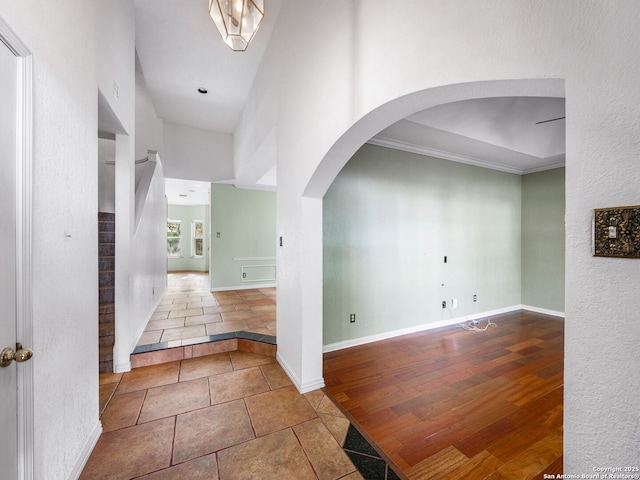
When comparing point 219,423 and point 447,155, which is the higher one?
point 447,155

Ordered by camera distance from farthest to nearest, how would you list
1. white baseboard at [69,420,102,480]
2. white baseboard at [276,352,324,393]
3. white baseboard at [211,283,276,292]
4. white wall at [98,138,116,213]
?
white baseboard at [211,283,276,292] < white wall at [98,138,116,213] < white baseboard at [276,352,324,393] < white baseboard at [69,420,102,480]

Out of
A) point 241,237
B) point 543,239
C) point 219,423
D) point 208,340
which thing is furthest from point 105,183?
Answer: point 543,239

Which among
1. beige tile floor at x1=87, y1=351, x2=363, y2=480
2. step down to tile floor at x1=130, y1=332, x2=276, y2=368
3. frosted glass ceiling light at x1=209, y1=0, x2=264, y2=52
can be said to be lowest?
beige tile floor at x1=87, y1=351, x2=363, y2=480

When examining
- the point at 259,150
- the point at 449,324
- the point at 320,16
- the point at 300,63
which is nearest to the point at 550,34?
the point at 320,16

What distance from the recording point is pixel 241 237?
20.7 ft

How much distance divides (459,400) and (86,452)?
2.64 meters

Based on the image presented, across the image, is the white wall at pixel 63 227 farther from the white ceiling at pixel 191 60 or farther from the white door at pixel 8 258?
the white ceiling at pixel 191 60

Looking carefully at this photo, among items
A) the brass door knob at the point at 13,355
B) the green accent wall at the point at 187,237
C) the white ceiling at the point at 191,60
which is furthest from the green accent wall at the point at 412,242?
the green accent wall at the point at 187,237

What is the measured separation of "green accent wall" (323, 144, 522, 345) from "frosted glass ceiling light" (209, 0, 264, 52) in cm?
176

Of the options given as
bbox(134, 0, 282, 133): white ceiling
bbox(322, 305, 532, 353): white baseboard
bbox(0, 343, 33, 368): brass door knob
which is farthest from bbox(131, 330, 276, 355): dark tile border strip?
bbox(134, 0, 282, 133): white ceiling

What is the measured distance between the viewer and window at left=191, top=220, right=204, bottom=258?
32.6 feet

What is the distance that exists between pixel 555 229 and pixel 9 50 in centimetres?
628

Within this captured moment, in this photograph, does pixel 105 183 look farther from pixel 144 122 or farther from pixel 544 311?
pixel 544 311

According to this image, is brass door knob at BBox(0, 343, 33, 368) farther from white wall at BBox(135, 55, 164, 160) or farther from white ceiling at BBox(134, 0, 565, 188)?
white wall at BBox(135, 55, 164, 160)
